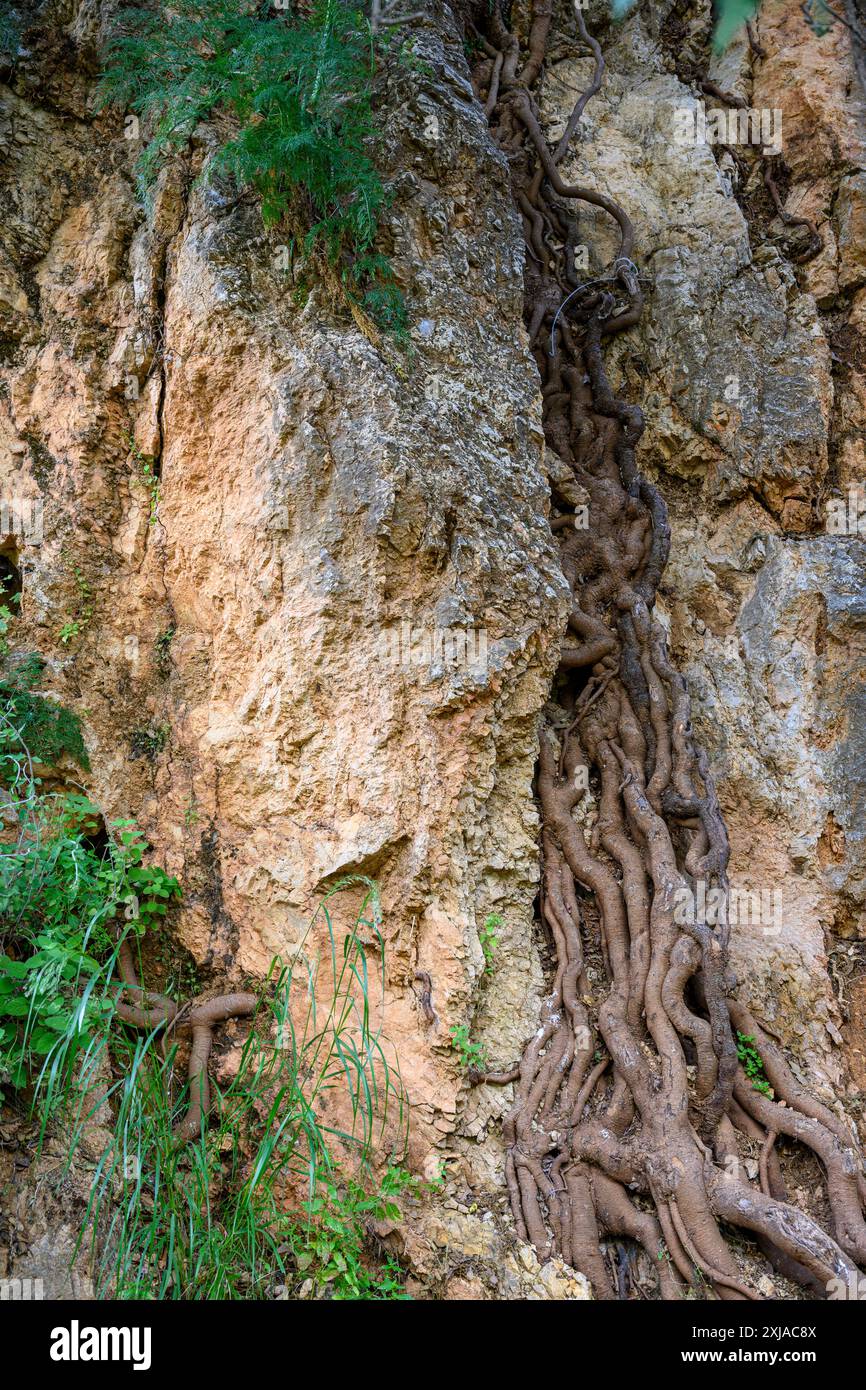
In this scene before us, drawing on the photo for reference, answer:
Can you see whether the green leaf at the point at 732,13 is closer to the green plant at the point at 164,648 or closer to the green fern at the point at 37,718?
the green plant at the point at 164,648

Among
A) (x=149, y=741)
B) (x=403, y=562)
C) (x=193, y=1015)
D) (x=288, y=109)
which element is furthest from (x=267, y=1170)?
(x=288, y=109)

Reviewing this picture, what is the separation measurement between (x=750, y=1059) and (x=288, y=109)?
480cm

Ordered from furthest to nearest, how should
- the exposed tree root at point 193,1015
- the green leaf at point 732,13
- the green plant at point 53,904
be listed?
the exposed tree root at point 193,1015, the green plant at point 53,904, the green leaf at point 732,13

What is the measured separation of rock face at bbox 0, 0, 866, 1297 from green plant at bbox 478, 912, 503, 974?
0.09 meters

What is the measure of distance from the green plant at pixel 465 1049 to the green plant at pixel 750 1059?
52.9 inches

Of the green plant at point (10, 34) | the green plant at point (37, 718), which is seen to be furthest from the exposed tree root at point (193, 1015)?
the green plant at point (10, 34)

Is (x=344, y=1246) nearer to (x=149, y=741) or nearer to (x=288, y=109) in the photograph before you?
(x=149, y=741)

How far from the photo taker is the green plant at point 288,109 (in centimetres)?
379

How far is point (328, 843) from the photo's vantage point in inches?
142

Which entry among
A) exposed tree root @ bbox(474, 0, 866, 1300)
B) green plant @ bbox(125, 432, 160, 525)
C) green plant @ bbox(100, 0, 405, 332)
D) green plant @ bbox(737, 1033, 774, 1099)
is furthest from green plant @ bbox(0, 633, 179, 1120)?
green plant @ bbox(737, 1033, 774, 1099)

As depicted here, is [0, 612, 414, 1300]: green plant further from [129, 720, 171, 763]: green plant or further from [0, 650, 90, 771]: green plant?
[129, 720, 171, 763]: green plant

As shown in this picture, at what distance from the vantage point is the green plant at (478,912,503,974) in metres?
3.81
